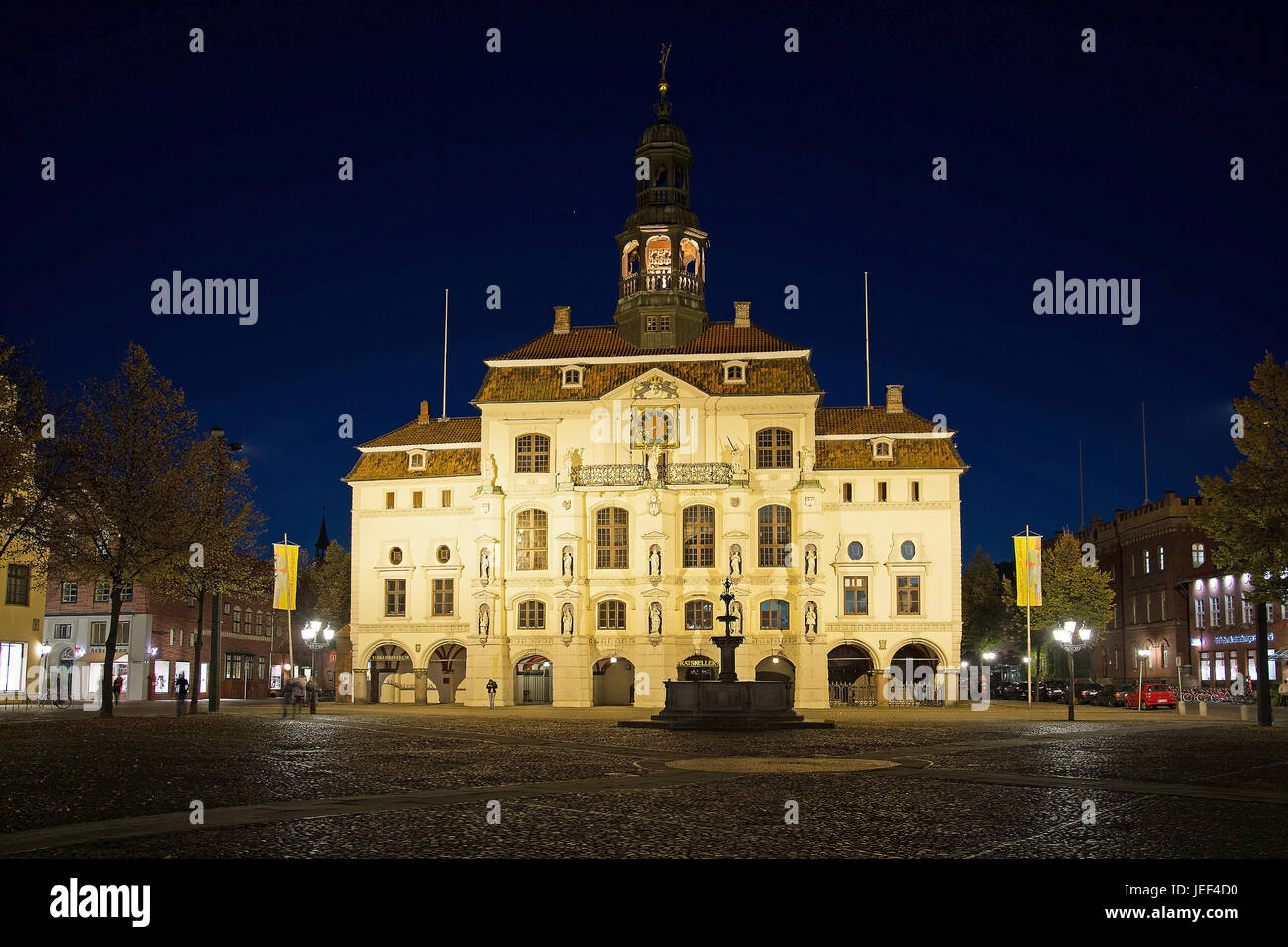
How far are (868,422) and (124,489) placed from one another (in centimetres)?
3955

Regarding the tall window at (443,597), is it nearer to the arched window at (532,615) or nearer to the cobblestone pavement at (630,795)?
the arched window at (532,615)

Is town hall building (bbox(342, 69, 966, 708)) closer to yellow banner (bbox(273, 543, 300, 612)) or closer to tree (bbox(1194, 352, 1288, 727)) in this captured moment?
yellow banner (bbox(273, 543, 300, 612))

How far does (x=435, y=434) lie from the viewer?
7069 centimetres

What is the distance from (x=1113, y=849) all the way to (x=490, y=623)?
53386 millimetres

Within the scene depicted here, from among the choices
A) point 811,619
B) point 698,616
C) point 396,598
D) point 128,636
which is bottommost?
point 128,636

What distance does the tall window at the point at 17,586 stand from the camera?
61.7 metres

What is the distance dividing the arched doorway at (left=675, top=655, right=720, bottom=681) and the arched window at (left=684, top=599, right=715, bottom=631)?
1554 millimetres

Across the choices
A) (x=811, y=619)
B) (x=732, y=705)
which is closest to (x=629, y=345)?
(x=811, y=619)

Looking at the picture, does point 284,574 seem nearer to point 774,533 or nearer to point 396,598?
point 396,598

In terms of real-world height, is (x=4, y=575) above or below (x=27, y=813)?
above

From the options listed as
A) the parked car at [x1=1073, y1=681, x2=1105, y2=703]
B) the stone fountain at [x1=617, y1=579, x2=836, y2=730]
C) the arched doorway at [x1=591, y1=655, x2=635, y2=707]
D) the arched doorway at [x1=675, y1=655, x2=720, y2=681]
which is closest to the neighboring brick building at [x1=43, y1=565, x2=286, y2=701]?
the arched doorway at [x1=591, y1=655, x2=635, y2=707]
